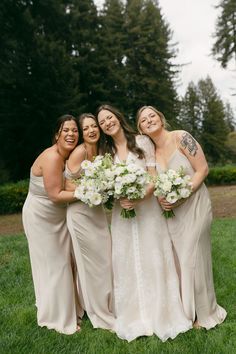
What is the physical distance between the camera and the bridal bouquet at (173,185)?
4.10m

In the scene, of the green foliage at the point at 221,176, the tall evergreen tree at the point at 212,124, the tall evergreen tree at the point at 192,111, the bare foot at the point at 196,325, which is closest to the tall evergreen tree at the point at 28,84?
the green foliage at the point at 221,176

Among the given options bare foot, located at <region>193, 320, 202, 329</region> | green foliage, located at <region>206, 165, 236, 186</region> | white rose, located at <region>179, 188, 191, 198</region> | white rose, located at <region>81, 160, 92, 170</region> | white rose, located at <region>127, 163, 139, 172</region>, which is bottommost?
green foliage, located at <region>206, 165, 236, 186</region>

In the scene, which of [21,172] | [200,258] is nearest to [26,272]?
[200,258]

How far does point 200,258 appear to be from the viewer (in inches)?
171

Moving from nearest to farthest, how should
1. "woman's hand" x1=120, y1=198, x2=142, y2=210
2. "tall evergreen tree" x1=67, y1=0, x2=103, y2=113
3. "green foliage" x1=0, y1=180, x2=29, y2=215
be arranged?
"woman's hand" x1=120, y1=198, x2=142, y2=210, "green foliage" x1=0, y1=180, x2=29, y2=215, "tall evergreen tree" x1=67, y1=0, x2=103, y2=113

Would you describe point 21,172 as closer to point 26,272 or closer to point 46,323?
point 26,272

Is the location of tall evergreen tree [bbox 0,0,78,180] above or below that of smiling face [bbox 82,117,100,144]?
above

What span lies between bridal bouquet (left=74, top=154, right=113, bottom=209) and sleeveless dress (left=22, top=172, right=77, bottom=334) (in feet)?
Result: 1.99

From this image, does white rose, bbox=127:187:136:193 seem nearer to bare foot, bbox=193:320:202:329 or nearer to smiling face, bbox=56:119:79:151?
smiling face, bbox=56:119:79:151

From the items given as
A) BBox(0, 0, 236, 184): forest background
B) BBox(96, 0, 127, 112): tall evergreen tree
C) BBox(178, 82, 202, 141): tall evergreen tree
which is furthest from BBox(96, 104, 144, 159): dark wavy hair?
BBox(178, 82, 202, 141): tall evergreen tree

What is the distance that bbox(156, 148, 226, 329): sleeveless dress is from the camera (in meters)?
4.31

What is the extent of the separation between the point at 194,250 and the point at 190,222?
0.32 metres

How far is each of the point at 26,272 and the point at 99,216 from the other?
3301mm

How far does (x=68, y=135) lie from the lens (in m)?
4.40
